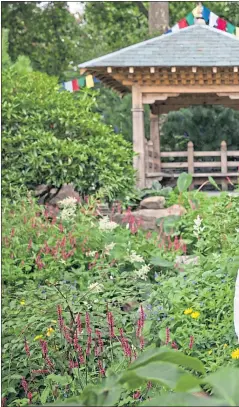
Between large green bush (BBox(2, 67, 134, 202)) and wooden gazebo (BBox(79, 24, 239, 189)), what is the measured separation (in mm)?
1252

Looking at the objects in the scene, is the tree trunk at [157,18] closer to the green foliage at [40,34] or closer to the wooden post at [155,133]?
the wooden post at [155,133]

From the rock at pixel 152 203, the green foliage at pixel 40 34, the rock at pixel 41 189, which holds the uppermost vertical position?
the green foliage at pixel 40 34

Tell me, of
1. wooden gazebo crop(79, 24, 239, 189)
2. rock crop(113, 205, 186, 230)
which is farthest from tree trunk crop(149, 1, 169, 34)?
rock crop(113, 205, 186, 230)

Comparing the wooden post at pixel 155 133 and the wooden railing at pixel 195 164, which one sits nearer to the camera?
the wooden railing at pixel 195 164

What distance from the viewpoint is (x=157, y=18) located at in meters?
13.5

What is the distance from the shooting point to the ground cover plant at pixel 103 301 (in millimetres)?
3189

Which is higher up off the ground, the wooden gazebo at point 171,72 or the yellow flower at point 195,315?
the wooden gazebo at point 171,72

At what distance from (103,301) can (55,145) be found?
12.4ft

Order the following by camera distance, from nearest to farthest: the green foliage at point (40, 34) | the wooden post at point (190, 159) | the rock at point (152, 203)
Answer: the rock at point (152, 203), the wooden post at point (190, 159), the green foliage at point (40, 34)

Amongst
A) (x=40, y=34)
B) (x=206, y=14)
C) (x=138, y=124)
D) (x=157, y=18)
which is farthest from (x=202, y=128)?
(x=40, y=34)

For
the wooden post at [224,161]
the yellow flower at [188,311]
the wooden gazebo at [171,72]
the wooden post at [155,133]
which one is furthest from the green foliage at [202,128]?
the yellow flower at [188,311]

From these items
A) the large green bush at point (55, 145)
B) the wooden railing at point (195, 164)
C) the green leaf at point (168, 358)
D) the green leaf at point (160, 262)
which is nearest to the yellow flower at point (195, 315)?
the green leaf at point (160, 262)

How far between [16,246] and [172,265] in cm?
114

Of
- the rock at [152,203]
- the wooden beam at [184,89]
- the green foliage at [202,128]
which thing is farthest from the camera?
the green foliage at [202,128]
